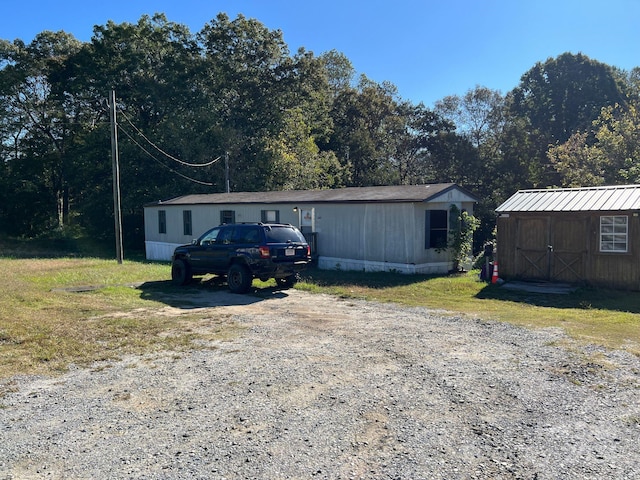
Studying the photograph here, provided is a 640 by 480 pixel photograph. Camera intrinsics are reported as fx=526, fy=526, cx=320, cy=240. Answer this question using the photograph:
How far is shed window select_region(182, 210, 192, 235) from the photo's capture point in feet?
74.0

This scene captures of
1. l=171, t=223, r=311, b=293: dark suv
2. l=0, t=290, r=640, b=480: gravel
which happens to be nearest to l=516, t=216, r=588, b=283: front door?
l=171, t=223, r=311, b=293: dark suv

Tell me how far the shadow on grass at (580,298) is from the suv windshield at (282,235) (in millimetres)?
4523

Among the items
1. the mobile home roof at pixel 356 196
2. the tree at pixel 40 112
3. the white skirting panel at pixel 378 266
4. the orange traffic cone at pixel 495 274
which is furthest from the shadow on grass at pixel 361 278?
the tree at pixel 40 112

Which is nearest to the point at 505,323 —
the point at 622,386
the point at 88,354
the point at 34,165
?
the point at 622,386

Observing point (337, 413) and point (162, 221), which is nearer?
point (337, 413)

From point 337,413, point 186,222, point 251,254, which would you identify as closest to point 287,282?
point 251,254

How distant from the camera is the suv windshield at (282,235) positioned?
1241 cm

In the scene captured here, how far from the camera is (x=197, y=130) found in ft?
98.9

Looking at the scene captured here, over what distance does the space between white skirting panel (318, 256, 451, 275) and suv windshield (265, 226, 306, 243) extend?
158 inches

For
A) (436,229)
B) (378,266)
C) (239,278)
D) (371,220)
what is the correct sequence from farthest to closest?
(371,220) < (378,266) < (436,229) < (239,278)

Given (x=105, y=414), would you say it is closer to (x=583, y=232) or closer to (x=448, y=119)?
(x=583, y=232)

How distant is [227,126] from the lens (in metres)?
30.8

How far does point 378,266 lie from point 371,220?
144cm

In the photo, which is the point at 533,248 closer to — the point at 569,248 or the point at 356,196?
the point at 569,248
